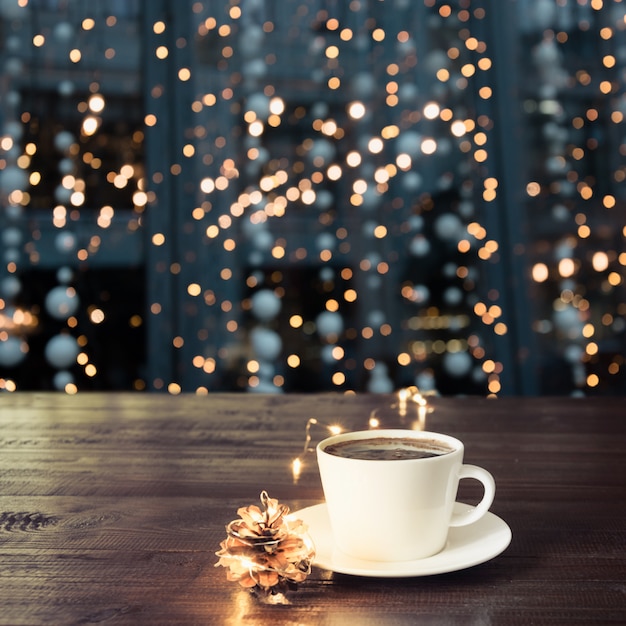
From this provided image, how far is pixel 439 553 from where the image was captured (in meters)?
0.38

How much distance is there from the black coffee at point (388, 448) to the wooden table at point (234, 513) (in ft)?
0.20

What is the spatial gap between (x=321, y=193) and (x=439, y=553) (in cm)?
205

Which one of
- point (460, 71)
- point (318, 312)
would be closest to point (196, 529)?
point (318, 312)

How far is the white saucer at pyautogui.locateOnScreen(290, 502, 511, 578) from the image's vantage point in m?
0.35

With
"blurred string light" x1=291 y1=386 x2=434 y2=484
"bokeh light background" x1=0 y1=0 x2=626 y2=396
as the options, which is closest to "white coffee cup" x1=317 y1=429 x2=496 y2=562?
"blurred string light" x1=291 y1=386 x2=434 y2=484

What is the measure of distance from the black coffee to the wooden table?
0.06 meters

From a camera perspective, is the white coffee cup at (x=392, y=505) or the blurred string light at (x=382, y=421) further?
the blurred string light at (x=382, y=421)

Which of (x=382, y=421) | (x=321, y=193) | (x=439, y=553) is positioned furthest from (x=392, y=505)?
(x=321, y=193)

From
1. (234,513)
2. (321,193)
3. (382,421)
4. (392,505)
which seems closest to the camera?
(392,505)

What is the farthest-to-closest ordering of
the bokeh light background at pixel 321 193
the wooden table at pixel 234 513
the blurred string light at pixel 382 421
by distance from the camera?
the bokeh light background at pixel 321 193 < the blurred string light at pixel 382 421 < the wooden table at pixel 234 513

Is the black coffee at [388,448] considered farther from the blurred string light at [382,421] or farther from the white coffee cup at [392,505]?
the blurred string light at [382,421]

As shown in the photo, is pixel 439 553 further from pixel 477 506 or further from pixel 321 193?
pixel 321 193

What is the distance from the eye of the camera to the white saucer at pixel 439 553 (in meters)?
0.35

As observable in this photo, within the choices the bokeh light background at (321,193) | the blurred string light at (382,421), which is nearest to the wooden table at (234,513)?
the blurred string light at (382,421)
